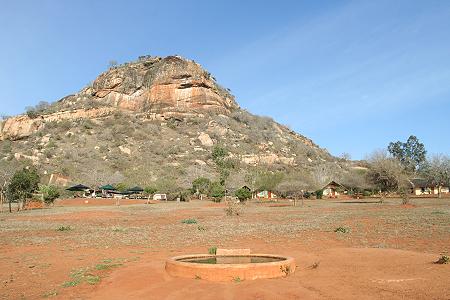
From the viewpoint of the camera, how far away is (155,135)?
3720 inches

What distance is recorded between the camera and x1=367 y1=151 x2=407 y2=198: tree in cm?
5250

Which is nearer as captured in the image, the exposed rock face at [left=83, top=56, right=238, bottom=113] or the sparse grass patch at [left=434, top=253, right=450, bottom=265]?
the sparse grass patch at [left=434, top=253, right=450, bottom=265]

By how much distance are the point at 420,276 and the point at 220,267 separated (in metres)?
4.48

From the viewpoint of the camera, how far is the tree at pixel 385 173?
172 feet

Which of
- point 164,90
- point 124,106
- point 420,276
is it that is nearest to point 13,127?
point 124,106

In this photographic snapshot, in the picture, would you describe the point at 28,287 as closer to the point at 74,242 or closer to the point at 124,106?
the point at 74,242

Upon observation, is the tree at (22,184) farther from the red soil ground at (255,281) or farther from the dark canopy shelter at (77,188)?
the red soil ground at (255,281)

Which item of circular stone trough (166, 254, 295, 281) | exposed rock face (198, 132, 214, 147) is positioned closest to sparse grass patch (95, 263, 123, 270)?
circular stone trough (166, 254, 295, 281)

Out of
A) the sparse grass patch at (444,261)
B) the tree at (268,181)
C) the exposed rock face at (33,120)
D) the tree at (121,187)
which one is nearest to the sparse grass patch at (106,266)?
the sparse grass patch at (444,261)

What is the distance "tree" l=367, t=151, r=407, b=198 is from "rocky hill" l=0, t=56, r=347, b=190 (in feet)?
31.2

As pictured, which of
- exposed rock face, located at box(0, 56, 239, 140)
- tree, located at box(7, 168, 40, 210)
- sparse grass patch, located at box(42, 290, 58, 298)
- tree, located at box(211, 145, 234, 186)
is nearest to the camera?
sparse grass patch, located at box(42, 290, 58, 298)

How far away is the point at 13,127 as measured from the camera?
10000 cm

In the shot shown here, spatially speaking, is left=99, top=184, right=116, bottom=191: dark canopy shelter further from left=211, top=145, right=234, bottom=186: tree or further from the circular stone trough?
the circular stone trough

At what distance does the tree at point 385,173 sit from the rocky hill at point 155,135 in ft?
31.2
